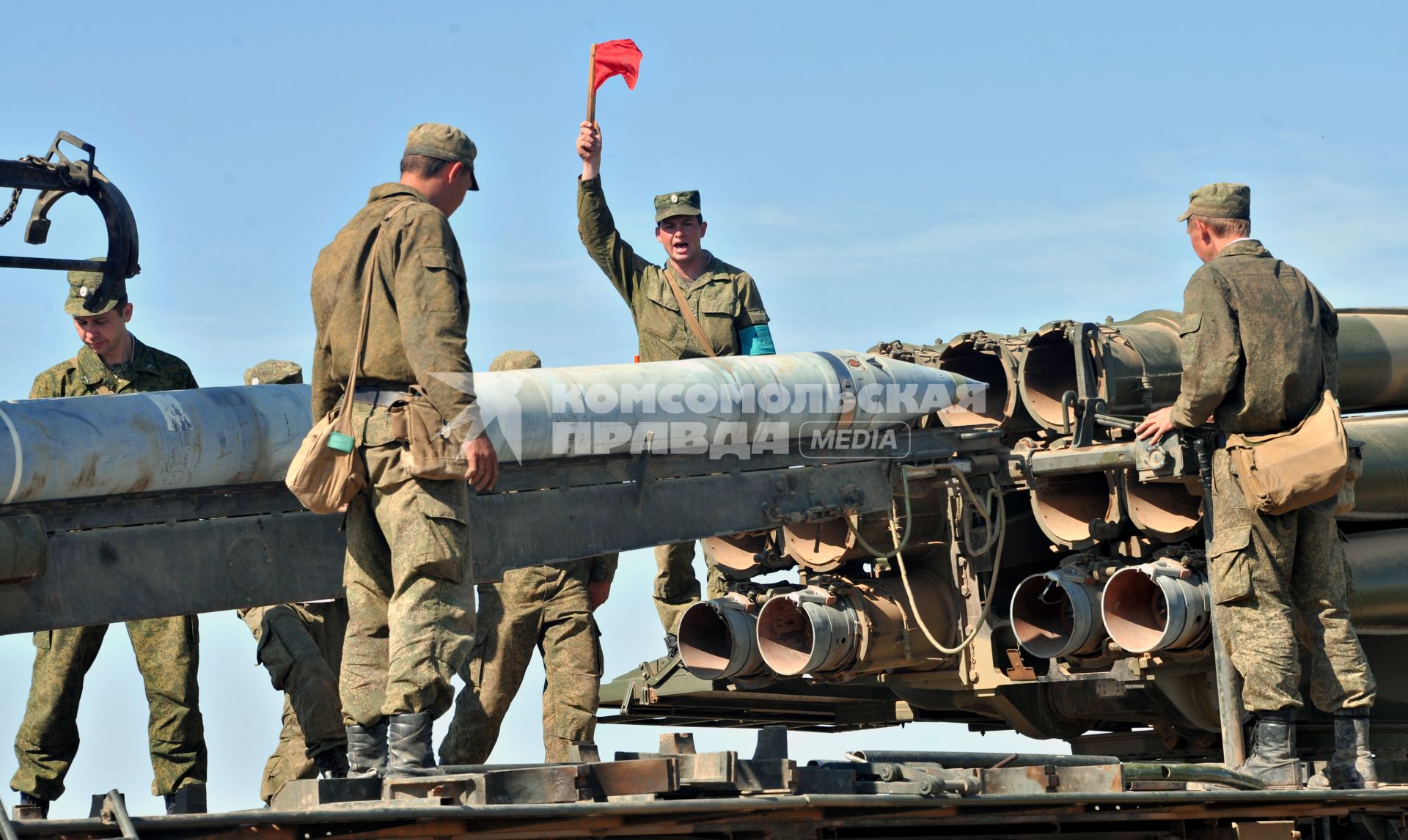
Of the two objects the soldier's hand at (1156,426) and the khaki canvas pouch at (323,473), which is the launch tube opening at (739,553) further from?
the khaki canvas pouch at (323,473)

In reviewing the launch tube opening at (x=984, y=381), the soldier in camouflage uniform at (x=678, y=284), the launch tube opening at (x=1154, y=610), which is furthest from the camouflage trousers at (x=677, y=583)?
the launch tube opening at (x=1154, y=610)

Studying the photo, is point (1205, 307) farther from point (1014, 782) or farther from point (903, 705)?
point (903, 705)

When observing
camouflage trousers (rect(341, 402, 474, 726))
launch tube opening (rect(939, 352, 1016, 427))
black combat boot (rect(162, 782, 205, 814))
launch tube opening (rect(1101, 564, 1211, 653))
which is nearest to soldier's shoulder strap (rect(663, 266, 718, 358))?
launch tube opening (rect(939, 352, 1016, 427))

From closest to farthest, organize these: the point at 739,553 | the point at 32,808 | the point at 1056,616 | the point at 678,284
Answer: the point at 32,808 < the point at 1056,616 < the point at 678,284 < the point at 739,553

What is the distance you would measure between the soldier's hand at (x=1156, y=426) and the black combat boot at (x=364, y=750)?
128 inches

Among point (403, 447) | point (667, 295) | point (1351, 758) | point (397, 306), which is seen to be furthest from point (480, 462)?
point (1351, 758)

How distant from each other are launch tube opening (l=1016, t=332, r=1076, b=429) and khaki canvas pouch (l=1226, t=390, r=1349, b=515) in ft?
4.99

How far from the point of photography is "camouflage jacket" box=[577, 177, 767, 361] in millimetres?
A: 8234

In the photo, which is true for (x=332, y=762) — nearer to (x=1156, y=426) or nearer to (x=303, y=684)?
(x=303, y=684)

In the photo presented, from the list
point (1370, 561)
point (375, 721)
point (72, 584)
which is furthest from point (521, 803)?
point (1370, 561)

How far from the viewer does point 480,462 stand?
17.0 feet

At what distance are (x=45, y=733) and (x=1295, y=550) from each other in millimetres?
4754

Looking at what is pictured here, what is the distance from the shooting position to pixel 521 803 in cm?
456

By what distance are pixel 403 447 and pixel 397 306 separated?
41cm
